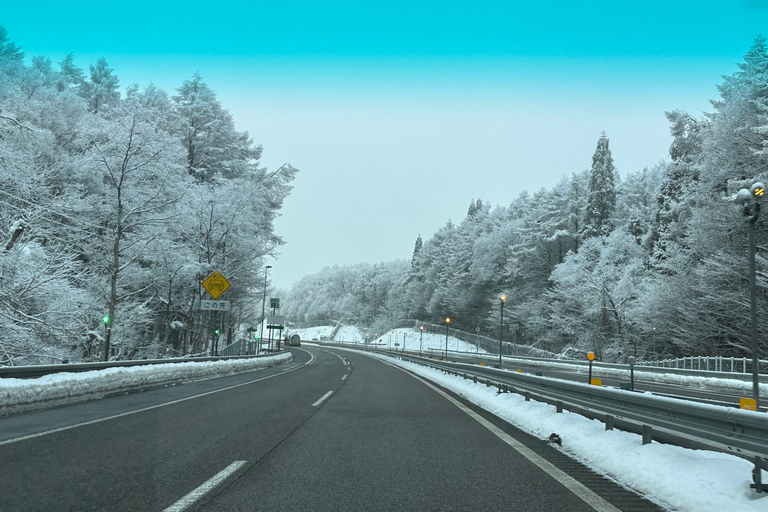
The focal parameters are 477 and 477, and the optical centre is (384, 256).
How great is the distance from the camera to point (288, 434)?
703 cm

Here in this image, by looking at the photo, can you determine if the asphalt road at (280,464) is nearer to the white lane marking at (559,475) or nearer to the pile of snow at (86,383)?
the white lane marking at (559,475)

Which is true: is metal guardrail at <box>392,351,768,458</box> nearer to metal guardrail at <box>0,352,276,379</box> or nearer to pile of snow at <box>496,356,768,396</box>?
metal guardrail at <box>0,352,276,379</box>

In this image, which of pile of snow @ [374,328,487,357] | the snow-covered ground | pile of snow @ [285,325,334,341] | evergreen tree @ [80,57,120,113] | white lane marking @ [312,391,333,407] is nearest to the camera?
the snow-covered ground

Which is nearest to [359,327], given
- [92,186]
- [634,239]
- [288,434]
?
[634,239]

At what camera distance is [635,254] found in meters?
41.9

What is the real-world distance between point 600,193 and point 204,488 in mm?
51749

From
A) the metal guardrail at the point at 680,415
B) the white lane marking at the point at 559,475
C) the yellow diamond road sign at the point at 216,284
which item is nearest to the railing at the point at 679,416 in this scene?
the metal guardrail at the point at 680,415

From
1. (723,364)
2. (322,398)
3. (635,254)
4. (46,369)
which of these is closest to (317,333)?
(635,254)

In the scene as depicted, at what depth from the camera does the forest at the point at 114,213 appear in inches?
706

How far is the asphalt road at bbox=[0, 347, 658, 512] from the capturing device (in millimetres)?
4031

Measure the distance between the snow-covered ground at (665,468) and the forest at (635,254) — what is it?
16748mm

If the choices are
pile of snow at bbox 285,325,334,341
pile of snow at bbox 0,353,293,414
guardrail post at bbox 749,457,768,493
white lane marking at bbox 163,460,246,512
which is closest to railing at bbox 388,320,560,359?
pile of snow at bbox 0,353,293,414

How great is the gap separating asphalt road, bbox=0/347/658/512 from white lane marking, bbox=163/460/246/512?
0.06 ft

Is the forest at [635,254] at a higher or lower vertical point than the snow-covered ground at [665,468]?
higher
